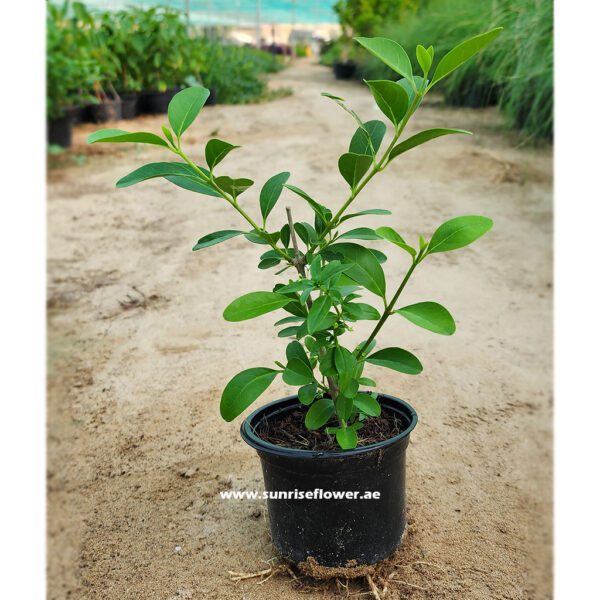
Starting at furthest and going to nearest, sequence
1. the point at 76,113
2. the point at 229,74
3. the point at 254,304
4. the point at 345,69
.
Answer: the point at 345,69 → the point at 229,74 → the point at 76,113 → the point at 254,304

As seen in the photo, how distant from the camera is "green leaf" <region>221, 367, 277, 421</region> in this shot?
111 cm

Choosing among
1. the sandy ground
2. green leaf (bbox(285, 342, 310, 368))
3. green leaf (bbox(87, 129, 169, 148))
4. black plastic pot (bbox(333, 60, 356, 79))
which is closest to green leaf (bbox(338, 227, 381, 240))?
green leaf (bbox(285, 342, 310, 368))

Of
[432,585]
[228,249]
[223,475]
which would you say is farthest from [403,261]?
[432,585]

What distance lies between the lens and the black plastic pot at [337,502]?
1.11m

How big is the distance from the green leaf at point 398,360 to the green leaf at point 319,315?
0.16 meters

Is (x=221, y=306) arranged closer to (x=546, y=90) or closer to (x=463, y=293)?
(x=463, y=293)

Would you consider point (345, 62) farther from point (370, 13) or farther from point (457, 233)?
point (457, 233)

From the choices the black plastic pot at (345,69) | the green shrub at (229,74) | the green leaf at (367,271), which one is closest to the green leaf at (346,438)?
the green leaf at (367,271)

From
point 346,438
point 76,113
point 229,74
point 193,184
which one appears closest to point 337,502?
point 346,438

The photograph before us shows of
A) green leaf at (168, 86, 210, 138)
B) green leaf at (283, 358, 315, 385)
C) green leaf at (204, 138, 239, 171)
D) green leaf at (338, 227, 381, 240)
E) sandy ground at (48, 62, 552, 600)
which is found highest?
green leaf at (168, 86, 210, 138)

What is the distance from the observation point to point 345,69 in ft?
21.1

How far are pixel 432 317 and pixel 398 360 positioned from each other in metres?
0.12

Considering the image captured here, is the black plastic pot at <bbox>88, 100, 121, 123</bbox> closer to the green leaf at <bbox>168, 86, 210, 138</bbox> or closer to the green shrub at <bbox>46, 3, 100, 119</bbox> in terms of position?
the green shrub at <bbox>46, 3, 100, 119</bbox>

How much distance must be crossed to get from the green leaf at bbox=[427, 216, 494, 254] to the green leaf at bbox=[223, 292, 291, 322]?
244 mm
